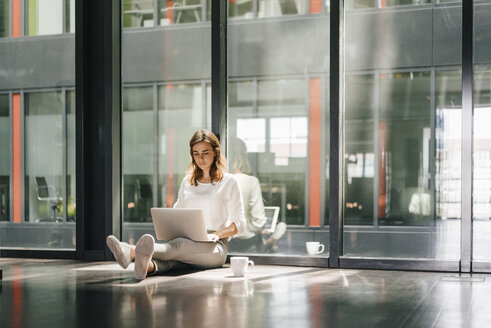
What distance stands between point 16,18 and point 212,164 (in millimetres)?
2454

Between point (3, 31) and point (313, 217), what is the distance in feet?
10.8

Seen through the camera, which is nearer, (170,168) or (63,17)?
(170,168)

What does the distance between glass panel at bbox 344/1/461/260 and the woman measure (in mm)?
932

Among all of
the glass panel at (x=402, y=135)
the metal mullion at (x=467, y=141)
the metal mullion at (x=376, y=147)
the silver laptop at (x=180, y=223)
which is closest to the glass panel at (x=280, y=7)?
the glass panel at (x=402, y=135)

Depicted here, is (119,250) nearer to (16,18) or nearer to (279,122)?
(279,122)

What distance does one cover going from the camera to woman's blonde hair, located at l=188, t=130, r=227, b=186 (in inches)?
187

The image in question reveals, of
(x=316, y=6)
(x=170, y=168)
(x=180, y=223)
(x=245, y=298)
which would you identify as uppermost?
(x=316, y=6)

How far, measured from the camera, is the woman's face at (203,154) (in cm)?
475

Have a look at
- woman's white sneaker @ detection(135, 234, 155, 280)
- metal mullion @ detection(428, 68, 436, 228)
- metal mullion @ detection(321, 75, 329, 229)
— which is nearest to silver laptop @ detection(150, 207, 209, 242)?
woman's white sneaker @ detection(135, 234, 155, 280)

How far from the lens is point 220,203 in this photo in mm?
4746

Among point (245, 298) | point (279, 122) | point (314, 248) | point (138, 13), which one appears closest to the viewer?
point (245, 298)

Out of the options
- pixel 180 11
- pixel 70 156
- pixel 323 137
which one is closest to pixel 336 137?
pixel 323 137

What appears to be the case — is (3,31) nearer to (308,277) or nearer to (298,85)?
(298,85)

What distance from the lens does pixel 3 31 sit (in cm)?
581
